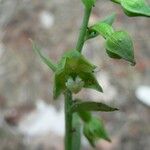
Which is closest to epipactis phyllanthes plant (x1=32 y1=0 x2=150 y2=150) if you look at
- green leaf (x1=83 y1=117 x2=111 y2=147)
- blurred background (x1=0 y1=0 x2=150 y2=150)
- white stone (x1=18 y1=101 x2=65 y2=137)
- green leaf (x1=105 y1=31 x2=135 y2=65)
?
green leaf (x1=105 y1=31 x2=135 y2=65)

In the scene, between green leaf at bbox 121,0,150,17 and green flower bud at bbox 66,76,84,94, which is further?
green flower bud at bbox 66,76,84,94

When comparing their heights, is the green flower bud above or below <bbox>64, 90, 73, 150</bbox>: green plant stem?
above

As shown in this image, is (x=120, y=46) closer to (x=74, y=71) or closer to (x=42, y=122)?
(x=74, y=71)

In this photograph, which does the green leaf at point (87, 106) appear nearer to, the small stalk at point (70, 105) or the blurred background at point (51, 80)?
the small stalk at point (70, 105)

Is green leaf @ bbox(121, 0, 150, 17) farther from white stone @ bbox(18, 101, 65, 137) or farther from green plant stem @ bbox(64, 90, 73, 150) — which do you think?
white stone @ bbox(18, 101, 65, 137)

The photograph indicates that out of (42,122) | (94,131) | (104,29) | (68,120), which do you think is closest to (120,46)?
(104,29)

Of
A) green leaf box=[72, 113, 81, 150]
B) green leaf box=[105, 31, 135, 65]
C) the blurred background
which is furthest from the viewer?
the blurred background

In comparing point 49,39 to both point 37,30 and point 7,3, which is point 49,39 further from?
point 7,3

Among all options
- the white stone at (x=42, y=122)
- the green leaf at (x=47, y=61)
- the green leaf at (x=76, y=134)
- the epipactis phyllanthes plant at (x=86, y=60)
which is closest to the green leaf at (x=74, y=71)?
the epipactis phyllanthes plant at (x=86, y=60)
